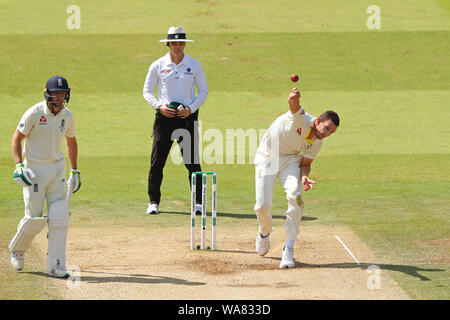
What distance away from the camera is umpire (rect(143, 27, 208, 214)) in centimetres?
1094

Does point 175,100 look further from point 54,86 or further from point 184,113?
point 54,86

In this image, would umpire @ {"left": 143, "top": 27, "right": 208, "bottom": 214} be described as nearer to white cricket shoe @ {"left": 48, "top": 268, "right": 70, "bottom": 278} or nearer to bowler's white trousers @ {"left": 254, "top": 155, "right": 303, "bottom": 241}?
bowler's white trousers @ {"left": 254, "top": 155, "right": 303, "bottom": 241}

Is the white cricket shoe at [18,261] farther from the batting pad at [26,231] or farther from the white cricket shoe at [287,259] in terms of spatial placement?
the white cricket shoe at [287,259]

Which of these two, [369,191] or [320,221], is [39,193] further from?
[369,191]

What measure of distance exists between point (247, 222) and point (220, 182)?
94.5 inches

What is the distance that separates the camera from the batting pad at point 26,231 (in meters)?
8.10

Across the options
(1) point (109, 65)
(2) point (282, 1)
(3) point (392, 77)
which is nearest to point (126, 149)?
(1) point (109, 65)

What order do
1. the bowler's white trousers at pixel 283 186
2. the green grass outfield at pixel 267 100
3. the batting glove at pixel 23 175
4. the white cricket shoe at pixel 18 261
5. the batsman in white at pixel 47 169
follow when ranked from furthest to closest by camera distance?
the green grass outfield at pixel 267 100 → the bowler's white trousers at pixel 283 186 → the white cricket shoe at pixel 18 261 → the batsman in white at pixel 47 169 → the batting glove at pixel 23 175

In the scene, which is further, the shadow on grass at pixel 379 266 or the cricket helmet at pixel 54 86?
the shadow on grass at pixel 379 266

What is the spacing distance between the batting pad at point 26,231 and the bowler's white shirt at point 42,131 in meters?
0.57

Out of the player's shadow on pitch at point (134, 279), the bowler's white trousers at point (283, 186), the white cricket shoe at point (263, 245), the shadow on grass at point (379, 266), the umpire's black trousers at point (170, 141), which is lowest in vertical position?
the player's shadow on pitch at point (134, 279)

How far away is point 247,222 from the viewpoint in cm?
1061

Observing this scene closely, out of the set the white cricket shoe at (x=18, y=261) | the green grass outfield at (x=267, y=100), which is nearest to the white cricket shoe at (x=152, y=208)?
the green grass outfield at (x=267, y=100)

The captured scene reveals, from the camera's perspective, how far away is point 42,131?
807 centimetres
